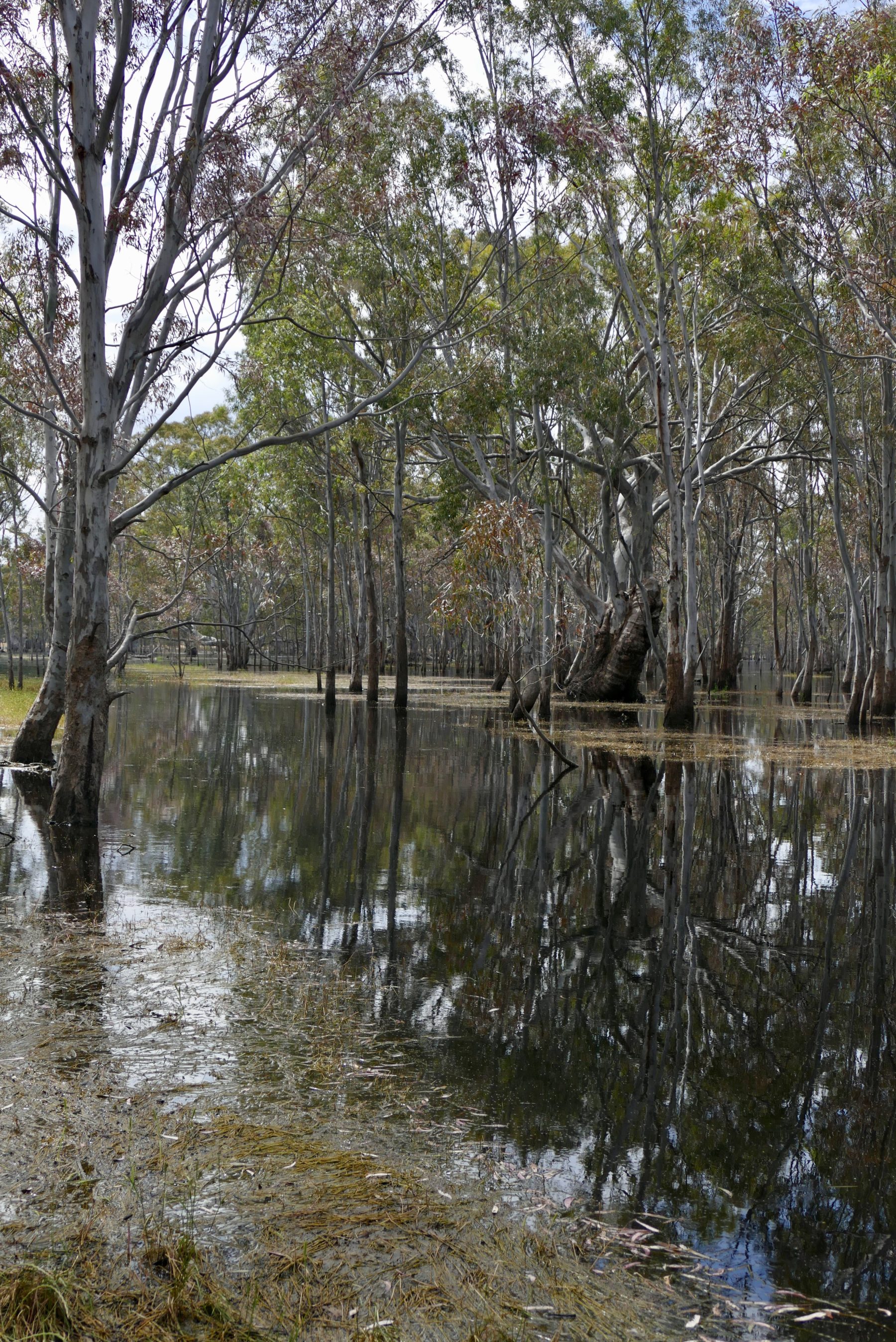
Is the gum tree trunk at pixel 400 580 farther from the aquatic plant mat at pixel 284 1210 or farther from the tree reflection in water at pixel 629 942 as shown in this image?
the aquatic plant mat at pixel 284 1210

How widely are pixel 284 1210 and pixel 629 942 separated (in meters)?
4.49

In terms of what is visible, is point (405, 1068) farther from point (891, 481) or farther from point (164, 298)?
point (891, 481)

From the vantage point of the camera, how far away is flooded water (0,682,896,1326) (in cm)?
424

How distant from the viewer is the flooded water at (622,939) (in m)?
4.24

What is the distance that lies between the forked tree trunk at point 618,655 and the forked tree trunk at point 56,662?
1938 cm

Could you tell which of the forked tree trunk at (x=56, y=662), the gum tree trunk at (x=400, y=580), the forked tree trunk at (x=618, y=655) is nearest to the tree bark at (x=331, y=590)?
the gum tree trunk at (x=400, y=580)

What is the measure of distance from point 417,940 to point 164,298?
7.60 m

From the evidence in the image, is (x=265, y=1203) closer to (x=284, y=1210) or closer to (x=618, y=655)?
(x=284, y=1210)

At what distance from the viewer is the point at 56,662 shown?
15.5 metres

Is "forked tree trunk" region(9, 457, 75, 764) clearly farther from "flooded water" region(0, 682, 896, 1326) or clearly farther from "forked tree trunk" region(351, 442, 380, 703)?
"forked tree trunk" region(351, 442, 380, 703)

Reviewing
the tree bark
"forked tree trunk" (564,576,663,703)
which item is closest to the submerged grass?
the tree bark

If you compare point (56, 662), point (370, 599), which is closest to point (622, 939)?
point (56, 662)

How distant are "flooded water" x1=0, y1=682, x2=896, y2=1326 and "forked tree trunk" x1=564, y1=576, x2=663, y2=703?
1431cm

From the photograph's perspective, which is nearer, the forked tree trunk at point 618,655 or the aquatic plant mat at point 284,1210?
the aquatic plant mat at point 284,1210
